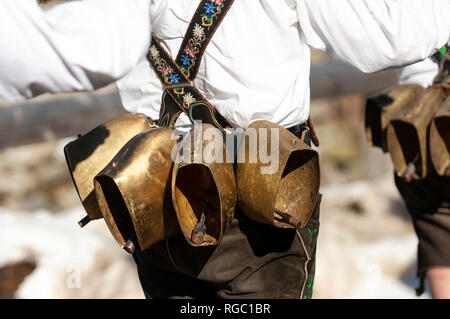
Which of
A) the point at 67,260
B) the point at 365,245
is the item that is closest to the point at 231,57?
the point at 67,260

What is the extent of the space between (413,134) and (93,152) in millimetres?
1040

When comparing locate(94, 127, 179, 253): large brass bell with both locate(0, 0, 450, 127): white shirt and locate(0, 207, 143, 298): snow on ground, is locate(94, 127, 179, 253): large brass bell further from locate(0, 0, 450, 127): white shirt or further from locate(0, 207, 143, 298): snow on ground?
locate(0, 207, 143, 298): snow on ground

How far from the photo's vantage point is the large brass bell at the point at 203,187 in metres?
1.08

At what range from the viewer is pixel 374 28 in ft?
3.75

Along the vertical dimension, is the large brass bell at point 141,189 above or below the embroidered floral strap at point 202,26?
below

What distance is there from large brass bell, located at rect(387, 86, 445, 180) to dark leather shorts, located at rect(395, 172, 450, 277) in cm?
7

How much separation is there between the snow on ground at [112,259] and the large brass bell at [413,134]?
1089 mm

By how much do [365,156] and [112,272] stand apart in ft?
7.82

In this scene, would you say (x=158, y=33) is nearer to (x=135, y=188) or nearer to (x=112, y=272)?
(x=135, y=188)

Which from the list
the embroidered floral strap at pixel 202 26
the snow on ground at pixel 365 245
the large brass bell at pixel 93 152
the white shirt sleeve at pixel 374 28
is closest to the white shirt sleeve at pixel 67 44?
the embroidered floral strap at pixel 202 26

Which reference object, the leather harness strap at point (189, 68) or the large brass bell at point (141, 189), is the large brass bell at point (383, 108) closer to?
the leather harness strap at point (189, 68)

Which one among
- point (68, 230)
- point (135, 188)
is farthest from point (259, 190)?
point (68, 230)

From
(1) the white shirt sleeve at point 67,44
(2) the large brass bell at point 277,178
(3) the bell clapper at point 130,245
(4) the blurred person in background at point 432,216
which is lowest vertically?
(4) the blurred person in background at point 432,216

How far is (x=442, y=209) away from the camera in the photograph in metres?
1.82
